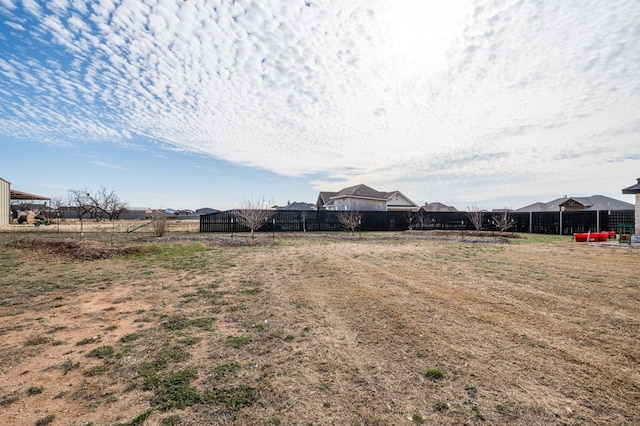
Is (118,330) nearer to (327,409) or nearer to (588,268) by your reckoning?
(327,409)

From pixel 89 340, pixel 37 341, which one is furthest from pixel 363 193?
pixel 37 341

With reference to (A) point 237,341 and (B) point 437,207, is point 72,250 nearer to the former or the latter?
(A) point 237,341

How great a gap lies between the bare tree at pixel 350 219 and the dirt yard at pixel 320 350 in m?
14.2

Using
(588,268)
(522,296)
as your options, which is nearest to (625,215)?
(588,268)

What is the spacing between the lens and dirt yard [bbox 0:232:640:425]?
235 cm

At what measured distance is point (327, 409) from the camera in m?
2.37

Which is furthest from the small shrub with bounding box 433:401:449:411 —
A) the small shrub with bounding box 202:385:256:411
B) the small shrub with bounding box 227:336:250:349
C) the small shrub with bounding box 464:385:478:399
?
the small shrub with bounding box 227:336:250:349

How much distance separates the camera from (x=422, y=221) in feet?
82.0

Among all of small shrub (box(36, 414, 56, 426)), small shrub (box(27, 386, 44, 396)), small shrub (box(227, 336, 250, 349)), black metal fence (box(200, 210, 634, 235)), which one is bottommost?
small shrub (box(36, 414, 56, 426))

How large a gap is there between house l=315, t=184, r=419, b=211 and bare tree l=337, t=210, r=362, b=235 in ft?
13.0

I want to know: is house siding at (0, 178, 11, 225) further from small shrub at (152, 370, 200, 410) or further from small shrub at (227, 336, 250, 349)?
small shrub at (152, 370, 200, 410)

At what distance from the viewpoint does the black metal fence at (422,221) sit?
62.4 ft

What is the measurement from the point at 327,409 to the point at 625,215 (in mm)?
24518

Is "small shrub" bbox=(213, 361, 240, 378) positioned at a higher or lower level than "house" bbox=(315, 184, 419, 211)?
lower
